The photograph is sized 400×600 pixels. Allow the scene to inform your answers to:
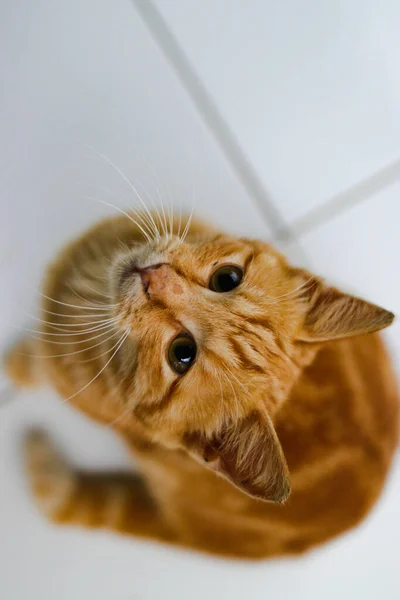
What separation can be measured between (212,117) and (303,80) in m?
0.21

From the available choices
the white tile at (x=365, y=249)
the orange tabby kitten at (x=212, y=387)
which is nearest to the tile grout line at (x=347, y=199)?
the white tile at (x=365, y=249)

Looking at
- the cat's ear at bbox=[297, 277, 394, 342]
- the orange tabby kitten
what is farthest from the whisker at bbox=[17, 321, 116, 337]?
the cat's ear at bbox=[297, 277, 394, 342]

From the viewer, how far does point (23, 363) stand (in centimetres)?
92

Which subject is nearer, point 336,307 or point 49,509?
point 336,307

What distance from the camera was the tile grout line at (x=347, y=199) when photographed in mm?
1005

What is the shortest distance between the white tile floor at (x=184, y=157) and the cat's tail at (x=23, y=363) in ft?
0.10

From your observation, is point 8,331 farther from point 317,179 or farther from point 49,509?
point 317,179

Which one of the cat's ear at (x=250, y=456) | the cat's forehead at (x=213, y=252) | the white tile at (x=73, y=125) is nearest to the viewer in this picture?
the cat's ear at (x=250, y=456)

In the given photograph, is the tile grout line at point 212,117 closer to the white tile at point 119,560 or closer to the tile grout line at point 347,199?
the tile grout line at point 347,199

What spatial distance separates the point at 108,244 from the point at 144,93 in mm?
340

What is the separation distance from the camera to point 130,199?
949 mm

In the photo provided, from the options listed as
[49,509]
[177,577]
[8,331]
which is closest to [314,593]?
[177,577]

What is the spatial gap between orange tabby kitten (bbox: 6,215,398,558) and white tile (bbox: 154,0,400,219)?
0.25 meters

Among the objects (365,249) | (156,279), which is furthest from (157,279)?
(365,249)
